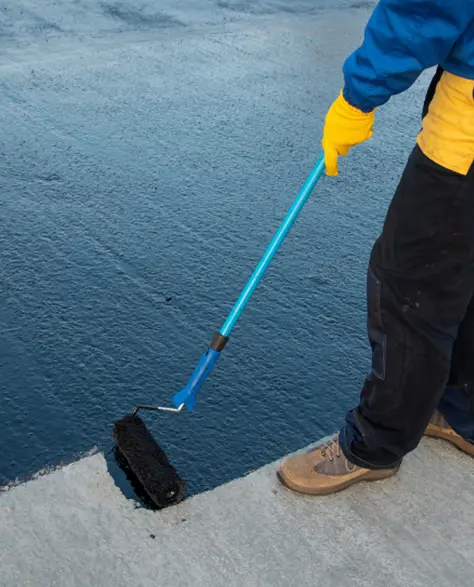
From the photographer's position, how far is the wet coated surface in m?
2.83

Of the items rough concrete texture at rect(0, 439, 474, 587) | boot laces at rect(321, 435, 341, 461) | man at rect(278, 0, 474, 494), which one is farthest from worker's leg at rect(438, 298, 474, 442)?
boot laces at rect(321, 435, 341, 461)

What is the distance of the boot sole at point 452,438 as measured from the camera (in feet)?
8.61

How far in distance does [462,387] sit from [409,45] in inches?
39.3

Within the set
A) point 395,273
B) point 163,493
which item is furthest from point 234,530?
point 395,273

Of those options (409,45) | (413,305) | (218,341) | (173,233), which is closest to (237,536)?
(218,341)

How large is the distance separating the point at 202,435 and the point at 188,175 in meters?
1.91

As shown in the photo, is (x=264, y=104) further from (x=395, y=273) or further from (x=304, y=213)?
(x=395, y=273)

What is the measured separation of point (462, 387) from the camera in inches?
99.9

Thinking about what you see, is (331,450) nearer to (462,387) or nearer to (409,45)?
(462,387)

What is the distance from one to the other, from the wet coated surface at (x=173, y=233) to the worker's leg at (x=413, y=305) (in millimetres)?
407

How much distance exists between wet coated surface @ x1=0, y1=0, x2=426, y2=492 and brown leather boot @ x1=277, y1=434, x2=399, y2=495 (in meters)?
0.23

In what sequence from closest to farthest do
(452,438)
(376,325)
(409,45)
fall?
(409,45) → (376,325) → (452,438)

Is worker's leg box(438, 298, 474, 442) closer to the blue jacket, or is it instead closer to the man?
the man

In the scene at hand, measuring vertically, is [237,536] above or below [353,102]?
below
